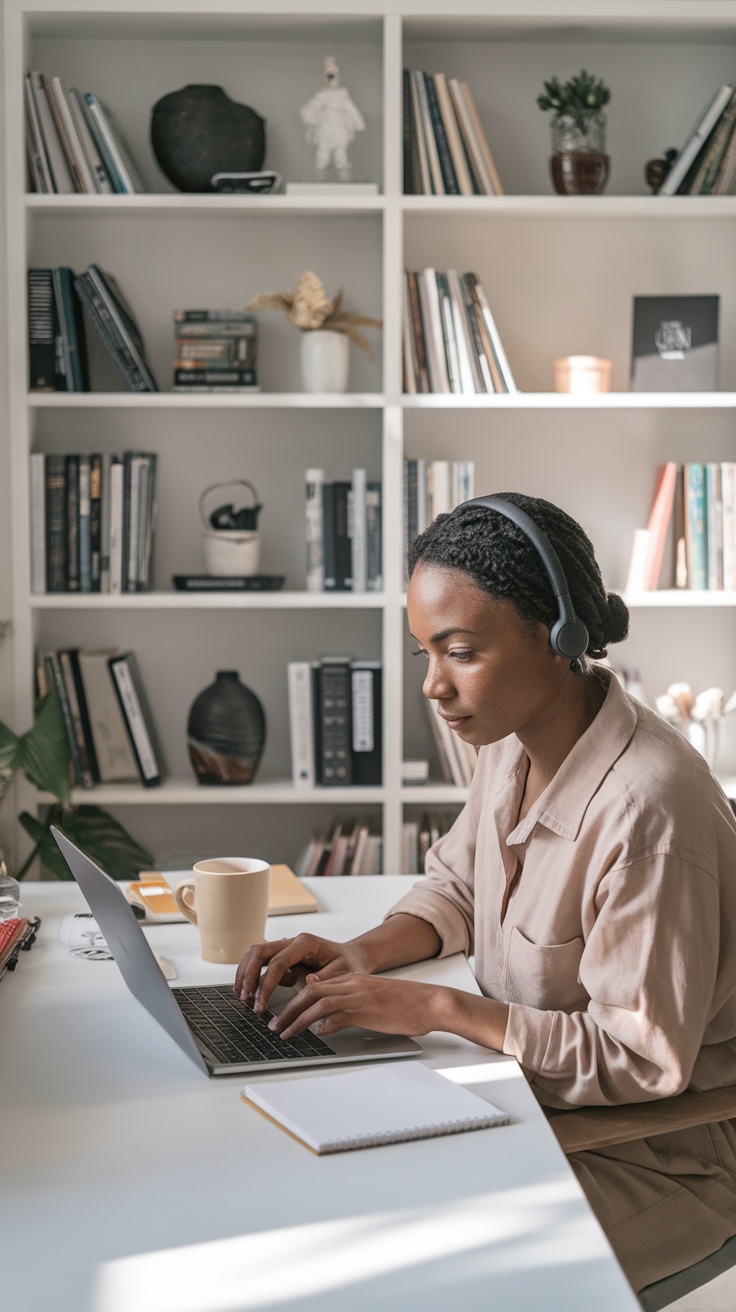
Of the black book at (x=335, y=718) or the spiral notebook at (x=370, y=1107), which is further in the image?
the black book at (x=335, y=718)

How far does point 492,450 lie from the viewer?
3070mm

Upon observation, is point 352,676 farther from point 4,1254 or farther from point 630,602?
point 4,1254

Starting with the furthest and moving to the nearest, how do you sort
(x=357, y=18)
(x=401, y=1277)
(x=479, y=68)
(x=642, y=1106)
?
(x=479, y=68) → (x=357, y=18) → (x=642, y=1106) → (x=401, y=1277)

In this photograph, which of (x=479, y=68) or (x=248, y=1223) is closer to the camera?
(x=248, y=1223)

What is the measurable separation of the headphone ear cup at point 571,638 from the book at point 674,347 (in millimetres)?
1901

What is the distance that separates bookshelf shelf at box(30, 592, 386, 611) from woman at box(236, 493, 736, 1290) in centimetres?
154

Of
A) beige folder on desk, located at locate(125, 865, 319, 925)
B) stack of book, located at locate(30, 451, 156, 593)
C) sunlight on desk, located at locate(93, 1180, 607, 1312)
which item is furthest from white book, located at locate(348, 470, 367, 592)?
sunlight on desk, located at locate(93, 1180, 607, 1312)

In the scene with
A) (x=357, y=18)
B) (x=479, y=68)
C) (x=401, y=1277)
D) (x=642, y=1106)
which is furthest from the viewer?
(x=479, y=68)

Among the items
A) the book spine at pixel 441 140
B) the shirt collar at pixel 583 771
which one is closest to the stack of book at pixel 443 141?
the book spine at pixel 441 140

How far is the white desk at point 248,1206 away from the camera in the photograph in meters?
0.74

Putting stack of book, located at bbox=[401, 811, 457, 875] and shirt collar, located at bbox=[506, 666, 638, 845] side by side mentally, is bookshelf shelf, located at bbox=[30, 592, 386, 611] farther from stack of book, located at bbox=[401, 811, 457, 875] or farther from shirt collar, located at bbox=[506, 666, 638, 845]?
shirt collar, located at bbox=[506, 666, 638, 845]

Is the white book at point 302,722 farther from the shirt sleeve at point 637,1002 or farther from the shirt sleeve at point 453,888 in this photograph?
the shirt sleeve at point 637,1002

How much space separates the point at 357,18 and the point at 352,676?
1.47 metres

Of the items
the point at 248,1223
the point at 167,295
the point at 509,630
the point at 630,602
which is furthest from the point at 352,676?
the point at 248,1223
